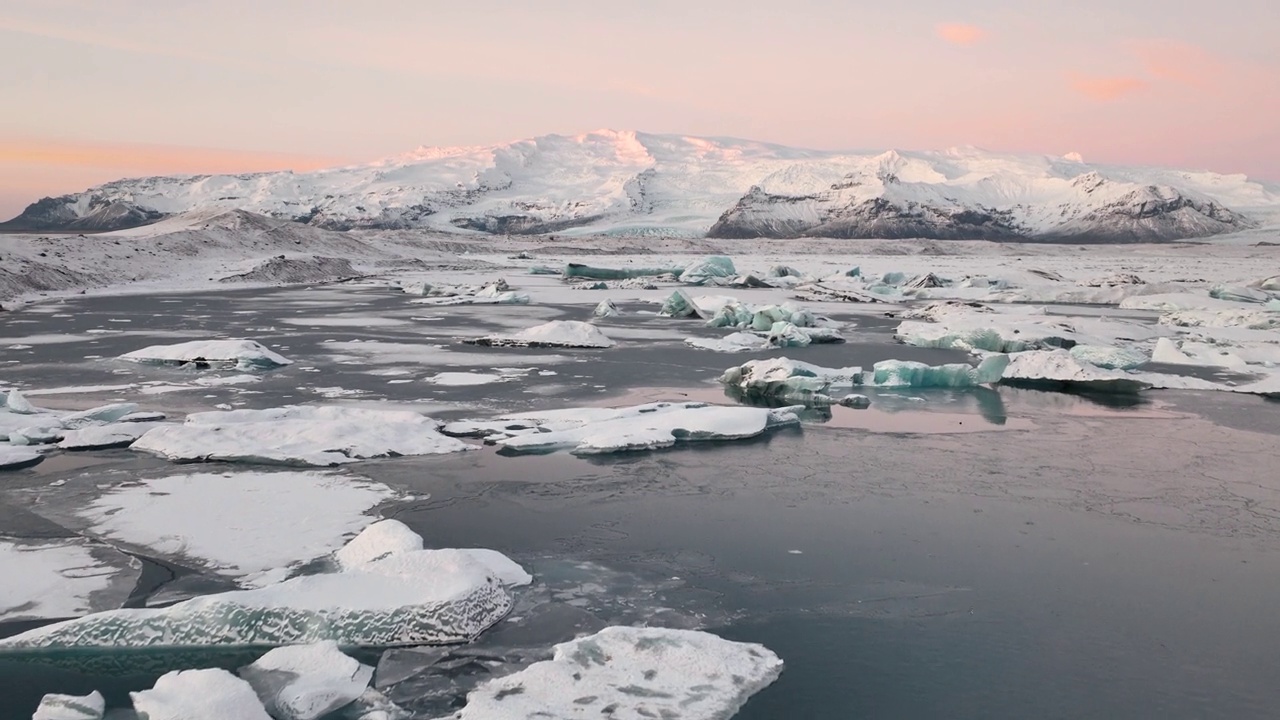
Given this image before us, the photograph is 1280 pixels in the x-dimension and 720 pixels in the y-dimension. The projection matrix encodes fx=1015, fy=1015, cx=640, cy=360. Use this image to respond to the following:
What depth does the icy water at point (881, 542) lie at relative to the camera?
12.6 ft

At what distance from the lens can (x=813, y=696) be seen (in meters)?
3.71

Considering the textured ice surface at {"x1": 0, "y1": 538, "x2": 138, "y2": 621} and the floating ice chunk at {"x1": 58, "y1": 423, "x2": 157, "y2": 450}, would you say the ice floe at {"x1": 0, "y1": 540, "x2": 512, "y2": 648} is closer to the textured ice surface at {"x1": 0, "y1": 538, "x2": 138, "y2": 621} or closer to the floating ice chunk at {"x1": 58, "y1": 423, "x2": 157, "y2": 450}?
the textured ice surface at {"x1": 0, "y1": 538, "x2": 138, "y2": 621}

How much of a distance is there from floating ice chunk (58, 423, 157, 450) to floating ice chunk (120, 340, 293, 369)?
3.57 meters

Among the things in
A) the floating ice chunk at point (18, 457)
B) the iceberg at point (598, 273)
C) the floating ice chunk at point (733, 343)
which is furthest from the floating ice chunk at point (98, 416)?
the iceberg at point (598, 273)

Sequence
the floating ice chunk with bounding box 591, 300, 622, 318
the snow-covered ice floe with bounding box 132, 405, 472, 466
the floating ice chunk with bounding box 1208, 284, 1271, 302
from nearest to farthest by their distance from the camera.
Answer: the snow-covered ice floe with bounding box 132, 405, 472, 466
the floating ice chunk with bounding box 591, 300, 622, 318
the floating ice chunk with bounding box 1208, 284, 1271, 302

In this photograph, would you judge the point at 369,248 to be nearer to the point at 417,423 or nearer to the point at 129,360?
the point at 129,360

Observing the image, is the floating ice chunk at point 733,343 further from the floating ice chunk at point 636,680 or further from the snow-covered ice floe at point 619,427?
the floating ice chunk at point 636,680

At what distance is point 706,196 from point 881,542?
341 ft

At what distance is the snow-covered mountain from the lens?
94.4m

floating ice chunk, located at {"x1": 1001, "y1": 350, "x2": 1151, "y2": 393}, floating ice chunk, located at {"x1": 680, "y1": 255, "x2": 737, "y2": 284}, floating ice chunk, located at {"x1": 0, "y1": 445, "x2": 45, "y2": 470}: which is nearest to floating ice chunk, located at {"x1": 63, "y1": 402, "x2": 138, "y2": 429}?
floating ice chunk, located at {"x1": 0, "y1": 445, "x2": 45, "y2": 470}

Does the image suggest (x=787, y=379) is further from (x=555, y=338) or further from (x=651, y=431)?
(x=555, y=338)

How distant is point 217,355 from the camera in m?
11.5

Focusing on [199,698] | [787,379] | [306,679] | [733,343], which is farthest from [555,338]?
[199,698]

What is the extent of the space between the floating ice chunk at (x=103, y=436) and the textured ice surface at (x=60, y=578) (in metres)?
2.16
